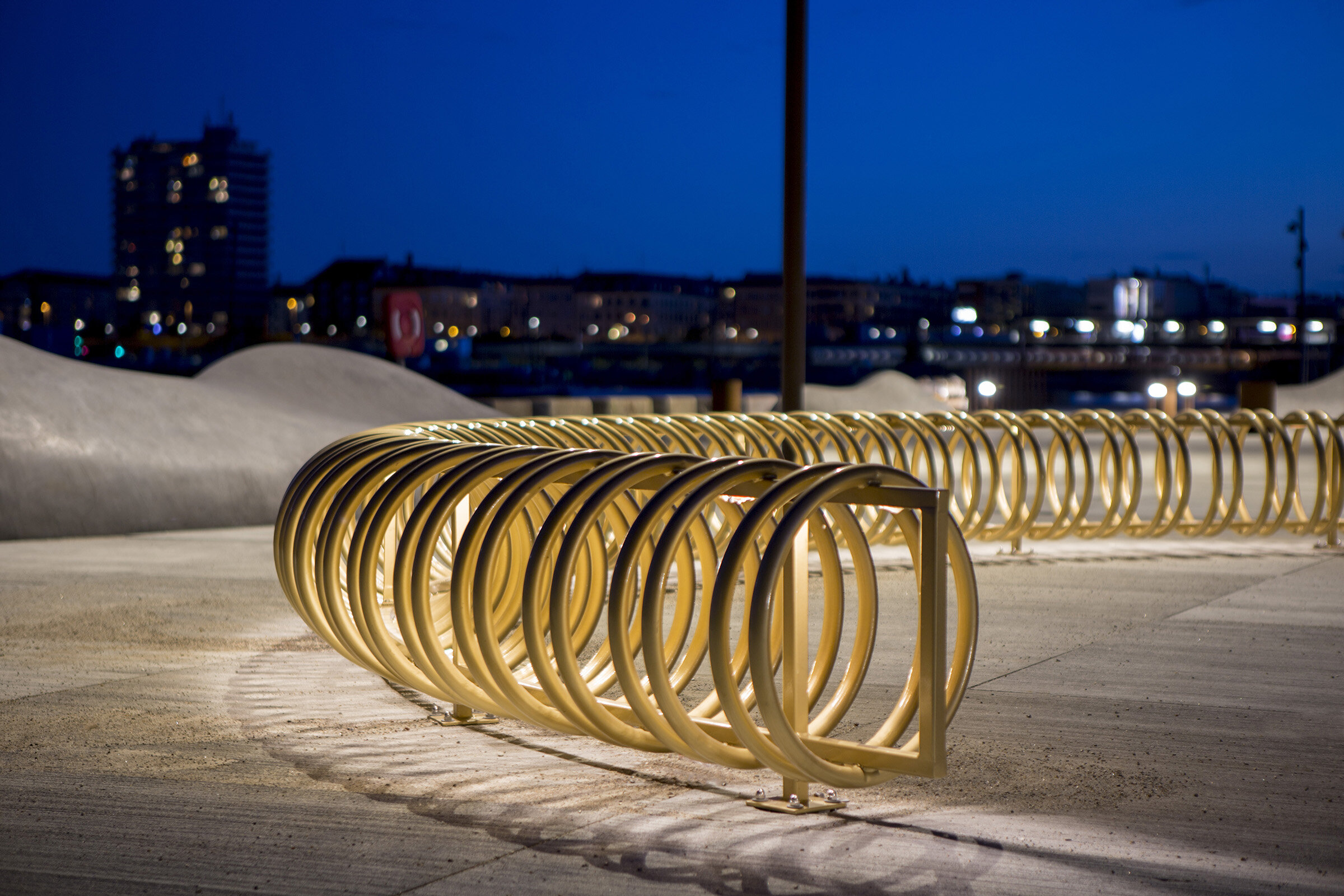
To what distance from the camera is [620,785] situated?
4.83m

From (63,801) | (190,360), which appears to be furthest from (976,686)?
(190,360)

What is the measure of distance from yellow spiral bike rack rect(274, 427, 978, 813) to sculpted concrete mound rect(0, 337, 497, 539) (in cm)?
708

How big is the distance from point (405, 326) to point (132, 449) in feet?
43.0

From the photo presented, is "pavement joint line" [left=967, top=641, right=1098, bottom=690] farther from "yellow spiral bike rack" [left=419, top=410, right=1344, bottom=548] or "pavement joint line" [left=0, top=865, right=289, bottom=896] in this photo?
"pavement joint line" [left=0, top=865, right=289, bottom=896]

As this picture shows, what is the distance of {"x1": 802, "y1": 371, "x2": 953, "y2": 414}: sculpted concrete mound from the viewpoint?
29672mm

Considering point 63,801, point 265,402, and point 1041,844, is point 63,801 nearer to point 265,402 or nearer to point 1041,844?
point 1041,844

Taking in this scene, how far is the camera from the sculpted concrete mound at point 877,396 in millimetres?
29672

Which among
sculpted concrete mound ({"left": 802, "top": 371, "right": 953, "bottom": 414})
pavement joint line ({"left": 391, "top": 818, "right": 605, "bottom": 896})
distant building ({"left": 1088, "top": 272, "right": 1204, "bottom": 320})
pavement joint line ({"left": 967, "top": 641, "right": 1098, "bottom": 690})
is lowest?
pavement joint line ({"left": 391, "top": 818, "right": 605, "bottom": 896})

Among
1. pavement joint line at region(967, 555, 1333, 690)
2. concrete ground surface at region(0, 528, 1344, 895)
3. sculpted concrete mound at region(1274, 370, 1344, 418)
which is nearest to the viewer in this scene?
concrete ground surface at region(0, 528, 1344, 895)

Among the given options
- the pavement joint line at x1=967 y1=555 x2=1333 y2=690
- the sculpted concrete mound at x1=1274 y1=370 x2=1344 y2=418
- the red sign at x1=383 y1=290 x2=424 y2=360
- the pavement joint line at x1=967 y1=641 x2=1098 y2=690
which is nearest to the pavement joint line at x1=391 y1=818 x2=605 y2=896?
the pavement joint line at x1=967 y1=555 x2=1333 y2=690

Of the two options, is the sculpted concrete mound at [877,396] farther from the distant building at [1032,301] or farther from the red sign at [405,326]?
the distant building at [1032,301]

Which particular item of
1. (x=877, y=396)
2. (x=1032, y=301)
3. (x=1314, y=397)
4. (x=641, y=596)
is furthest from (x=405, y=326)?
(x=1032, y=301)

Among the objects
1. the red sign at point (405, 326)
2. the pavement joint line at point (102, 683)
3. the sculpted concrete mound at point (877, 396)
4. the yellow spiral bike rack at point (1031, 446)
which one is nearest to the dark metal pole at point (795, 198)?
the yellow spiral bike rack at point (1031, 446)

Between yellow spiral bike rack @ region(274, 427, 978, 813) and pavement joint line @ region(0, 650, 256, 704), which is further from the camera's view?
pavement joint line @ region(0, 650, 256, 704)
